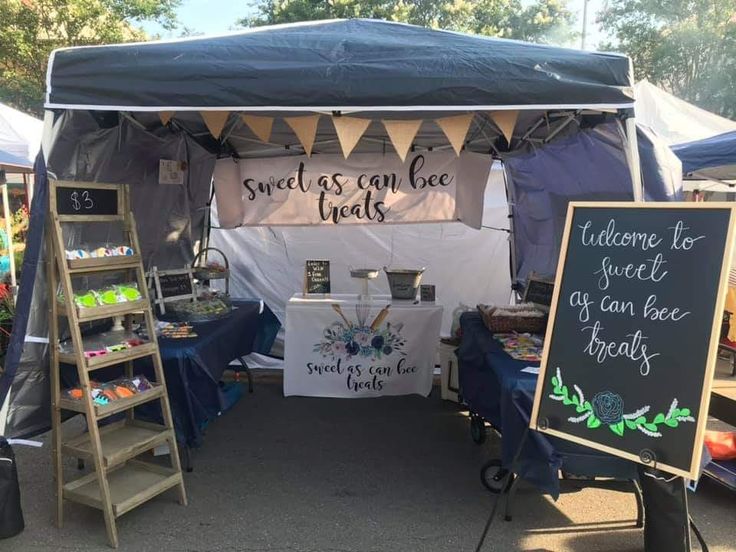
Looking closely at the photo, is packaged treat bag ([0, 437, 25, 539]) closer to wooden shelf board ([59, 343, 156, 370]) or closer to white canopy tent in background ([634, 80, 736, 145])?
wooden shelf board ([59, 343, 156, 370])

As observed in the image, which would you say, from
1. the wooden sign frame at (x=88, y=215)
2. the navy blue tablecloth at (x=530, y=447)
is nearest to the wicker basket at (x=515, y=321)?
the navy blue tablecloth at (x=530, y=447)

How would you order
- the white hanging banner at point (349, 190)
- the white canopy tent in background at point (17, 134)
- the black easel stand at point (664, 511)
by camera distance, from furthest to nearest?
the white canopy tent in background at point (17, 134), the white hanging banner at point (349, 190), the black easel stand at point (664, 511)

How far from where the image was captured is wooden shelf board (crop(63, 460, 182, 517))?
8.02ft

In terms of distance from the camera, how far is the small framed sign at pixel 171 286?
372 cm

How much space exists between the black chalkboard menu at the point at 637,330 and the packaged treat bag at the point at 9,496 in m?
2.30

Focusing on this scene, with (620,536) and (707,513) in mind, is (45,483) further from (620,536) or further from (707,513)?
(707,513)

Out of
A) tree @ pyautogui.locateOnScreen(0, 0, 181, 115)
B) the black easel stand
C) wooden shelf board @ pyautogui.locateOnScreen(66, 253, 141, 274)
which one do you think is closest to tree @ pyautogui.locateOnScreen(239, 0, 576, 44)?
tree @ pyautogui.locateOnScreen(0, 0, 181, 115)

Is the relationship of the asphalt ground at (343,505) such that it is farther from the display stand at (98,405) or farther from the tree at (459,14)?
the tree at (459,14)

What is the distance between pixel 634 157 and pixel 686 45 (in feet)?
55.1

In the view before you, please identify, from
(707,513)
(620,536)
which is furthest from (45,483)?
(707,513)

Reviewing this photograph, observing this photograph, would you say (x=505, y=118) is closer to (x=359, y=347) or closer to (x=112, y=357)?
(x=112, y=357)

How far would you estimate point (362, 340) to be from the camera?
4.27 m

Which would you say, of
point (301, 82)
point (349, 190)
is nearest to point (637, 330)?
point (301, 82)

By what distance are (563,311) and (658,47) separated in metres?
17.1
